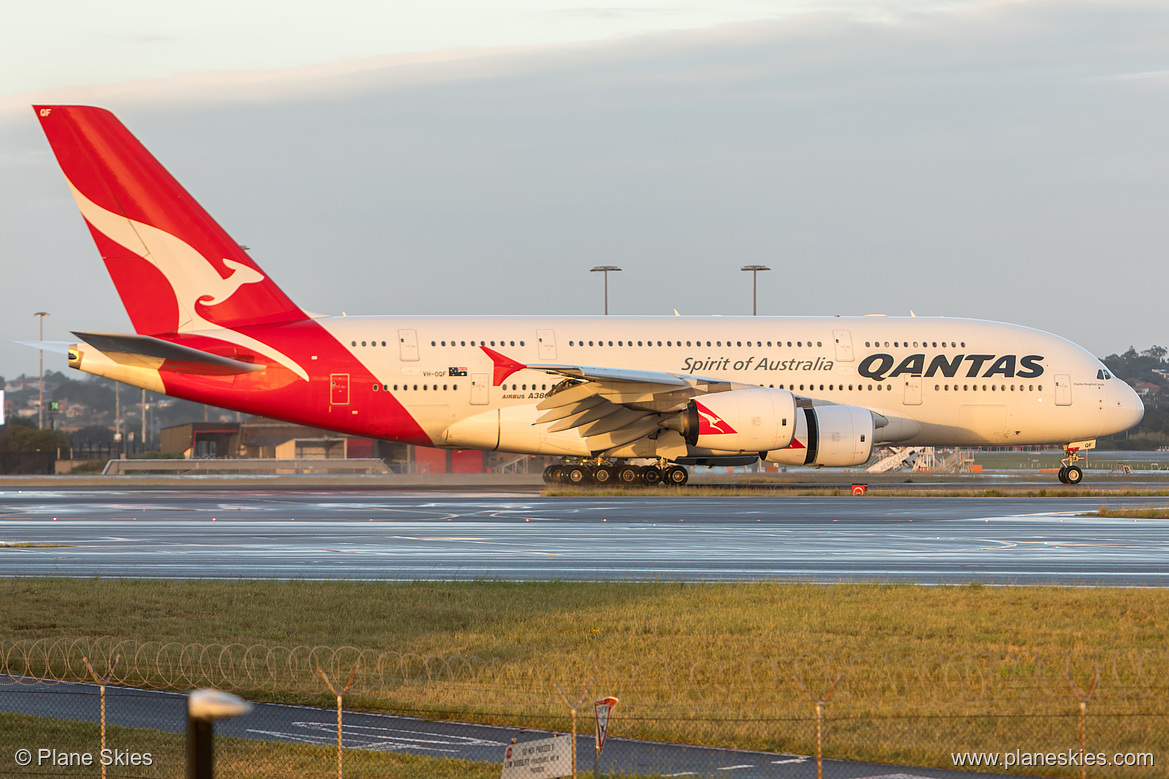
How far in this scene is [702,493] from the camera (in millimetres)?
32719

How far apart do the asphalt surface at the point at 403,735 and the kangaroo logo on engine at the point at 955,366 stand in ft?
96.2

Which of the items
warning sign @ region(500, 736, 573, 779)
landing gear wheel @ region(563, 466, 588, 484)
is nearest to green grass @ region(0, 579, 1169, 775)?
warning sign @ region(500, 736, 573, 779)

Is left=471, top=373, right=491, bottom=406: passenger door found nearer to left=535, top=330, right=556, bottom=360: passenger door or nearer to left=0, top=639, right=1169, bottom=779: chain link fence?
left=535, top=330, right=556, bottom=360: passenger door

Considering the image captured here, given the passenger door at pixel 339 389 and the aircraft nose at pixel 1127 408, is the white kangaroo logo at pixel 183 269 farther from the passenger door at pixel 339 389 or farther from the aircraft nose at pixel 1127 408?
the aircraft nose at pixel 1127 408

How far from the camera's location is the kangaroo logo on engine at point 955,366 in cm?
3697

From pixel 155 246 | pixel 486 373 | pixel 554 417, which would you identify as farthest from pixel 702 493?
pixel 155 246

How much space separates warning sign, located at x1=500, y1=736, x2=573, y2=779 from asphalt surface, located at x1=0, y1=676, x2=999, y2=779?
770 millimetres

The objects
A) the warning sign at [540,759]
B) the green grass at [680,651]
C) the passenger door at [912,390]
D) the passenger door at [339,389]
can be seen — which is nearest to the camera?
the warning sign at [540,759]

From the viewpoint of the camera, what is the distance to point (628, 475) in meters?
35.6

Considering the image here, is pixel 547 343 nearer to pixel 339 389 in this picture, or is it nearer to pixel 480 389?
pixel 480 389

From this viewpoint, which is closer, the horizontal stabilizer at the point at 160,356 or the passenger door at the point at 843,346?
the horizontal stabilizer at the point at 160,356

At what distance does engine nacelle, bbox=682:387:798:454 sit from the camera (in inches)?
1315

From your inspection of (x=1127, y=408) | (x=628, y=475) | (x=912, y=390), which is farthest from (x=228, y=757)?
(x=1127, y=408)

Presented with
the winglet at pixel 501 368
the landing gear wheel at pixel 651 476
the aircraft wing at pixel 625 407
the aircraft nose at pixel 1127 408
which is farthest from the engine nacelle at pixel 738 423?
the aircraft nose at pixel 1127 408
